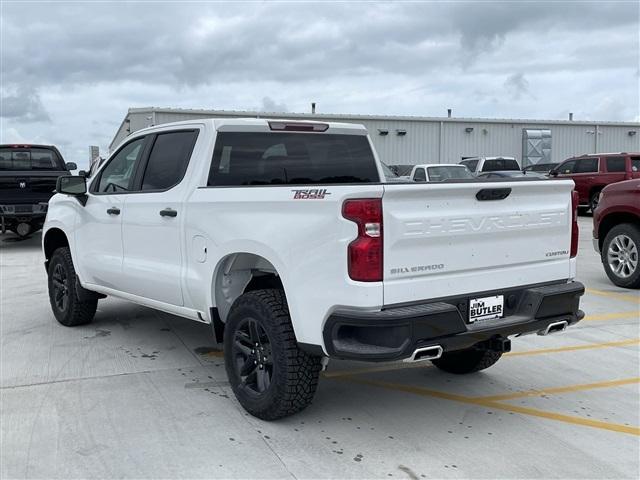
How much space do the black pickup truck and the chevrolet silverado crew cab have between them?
8317 mm

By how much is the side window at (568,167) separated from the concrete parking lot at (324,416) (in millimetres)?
15110

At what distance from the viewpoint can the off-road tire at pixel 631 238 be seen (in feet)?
27.3

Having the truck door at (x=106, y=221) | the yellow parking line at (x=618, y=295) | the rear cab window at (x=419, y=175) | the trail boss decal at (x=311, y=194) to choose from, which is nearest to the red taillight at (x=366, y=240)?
the trail boss decal at (x=311, y=194)

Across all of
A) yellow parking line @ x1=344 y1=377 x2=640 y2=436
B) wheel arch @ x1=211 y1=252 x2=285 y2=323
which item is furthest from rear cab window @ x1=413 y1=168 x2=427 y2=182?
wheel arch @ x1=211 y1=252 x2=285 y2=323

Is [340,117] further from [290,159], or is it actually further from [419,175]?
[290,159]

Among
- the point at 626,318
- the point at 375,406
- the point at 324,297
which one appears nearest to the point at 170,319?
the point at 375,406

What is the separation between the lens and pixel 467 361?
4.96m

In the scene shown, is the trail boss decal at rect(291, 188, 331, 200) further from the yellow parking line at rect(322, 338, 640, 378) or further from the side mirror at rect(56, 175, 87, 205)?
the side mirror at rect(56, 175, 87, 205)

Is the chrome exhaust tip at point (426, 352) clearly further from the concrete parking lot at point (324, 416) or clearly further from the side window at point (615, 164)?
the side window at point (615, 164)

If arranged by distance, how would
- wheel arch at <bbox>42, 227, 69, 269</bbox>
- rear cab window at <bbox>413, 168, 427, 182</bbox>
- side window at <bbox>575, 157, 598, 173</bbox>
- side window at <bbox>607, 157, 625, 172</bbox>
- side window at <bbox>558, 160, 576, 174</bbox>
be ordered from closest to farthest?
1. wheel arch at <bbox>42, 227, 69, 269</bbox>
2. rear cab window at <bbox>413, 168, 427, 182</bbox>
3. side window at <bbox>607, 157, 625, 172</bbox>
4. side window at <bbox>575, 157, 598, 173</bbox>
5. side window at <bbox>558, 160, 576, 174</bbox>

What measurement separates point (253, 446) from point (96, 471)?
2.84 ft

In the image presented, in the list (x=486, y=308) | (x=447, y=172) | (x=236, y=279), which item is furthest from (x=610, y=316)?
(x=447, y=172)

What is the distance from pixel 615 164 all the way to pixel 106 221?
1704 cm

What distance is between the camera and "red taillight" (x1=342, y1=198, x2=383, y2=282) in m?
3.31
